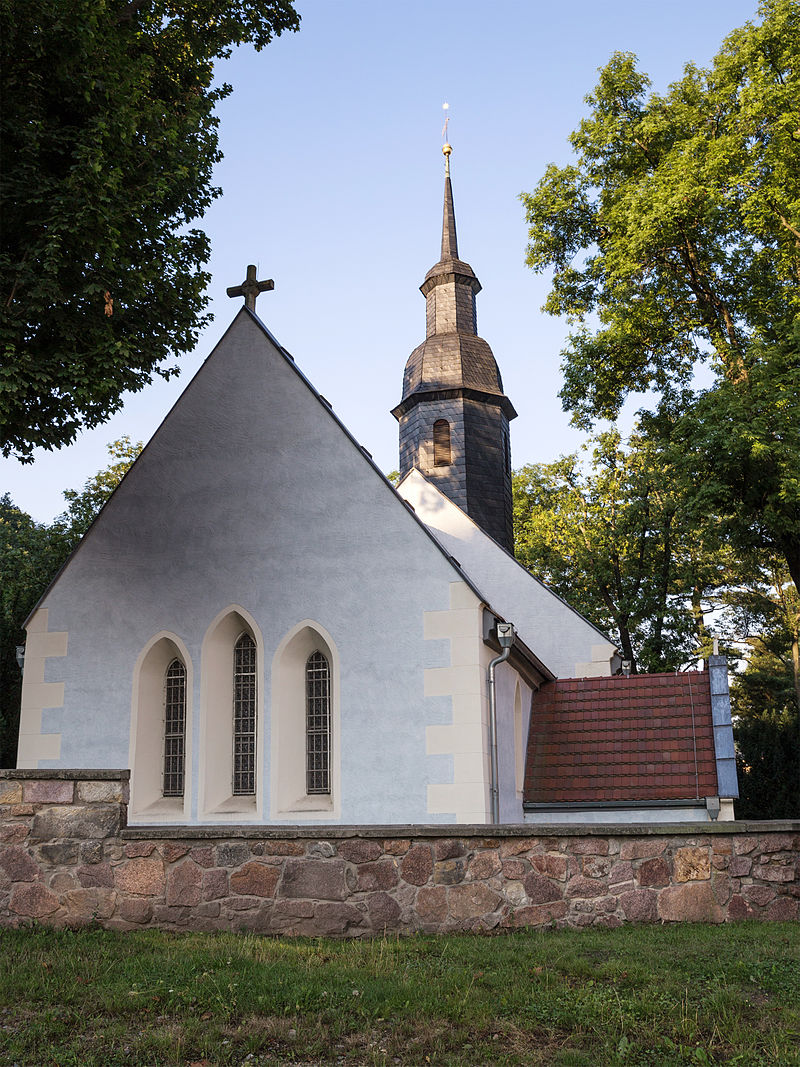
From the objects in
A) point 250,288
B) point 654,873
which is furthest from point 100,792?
point 250,288

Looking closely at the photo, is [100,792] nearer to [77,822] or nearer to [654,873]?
[77,822]

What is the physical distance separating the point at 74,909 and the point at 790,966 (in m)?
5.38

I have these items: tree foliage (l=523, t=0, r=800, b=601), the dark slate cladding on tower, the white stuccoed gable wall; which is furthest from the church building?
the dark slate cladding on tower

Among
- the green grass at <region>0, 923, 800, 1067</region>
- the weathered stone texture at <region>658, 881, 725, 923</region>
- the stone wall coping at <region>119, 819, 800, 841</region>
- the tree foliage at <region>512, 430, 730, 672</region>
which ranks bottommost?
the green grass at <region>0, 923, 800, 1067</region>

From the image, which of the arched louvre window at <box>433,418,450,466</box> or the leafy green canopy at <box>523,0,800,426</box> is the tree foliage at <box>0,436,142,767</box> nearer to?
the arched louvre window at <box>433,418,450,466</box>

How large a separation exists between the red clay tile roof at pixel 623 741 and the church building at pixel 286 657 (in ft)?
0.16

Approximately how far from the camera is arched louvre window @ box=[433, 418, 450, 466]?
22.3 m

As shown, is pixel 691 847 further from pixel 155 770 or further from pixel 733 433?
pixel 733 433

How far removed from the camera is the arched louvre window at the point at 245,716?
12.6m

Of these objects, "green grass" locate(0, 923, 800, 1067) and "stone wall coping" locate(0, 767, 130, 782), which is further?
"stone wall coping" locate(0, 767, 130, 782)

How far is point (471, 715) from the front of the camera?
37.5 ft

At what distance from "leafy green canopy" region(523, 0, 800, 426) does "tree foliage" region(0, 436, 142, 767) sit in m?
13.9

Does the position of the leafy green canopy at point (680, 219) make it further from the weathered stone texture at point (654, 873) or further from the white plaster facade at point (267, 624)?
the weathered stone texture at point (654, 873)

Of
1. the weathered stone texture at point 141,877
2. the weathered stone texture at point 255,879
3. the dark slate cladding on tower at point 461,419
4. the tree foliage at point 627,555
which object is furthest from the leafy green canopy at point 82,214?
the tree foliage at point 627,555
